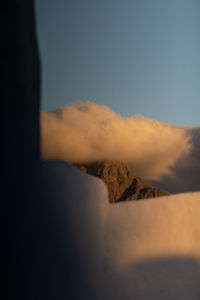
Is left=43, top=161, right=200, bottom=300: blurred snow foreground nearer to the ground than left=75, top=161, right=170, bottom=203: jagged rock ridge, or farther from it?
nearer to the ground

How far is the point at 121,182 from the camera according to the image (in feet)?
136

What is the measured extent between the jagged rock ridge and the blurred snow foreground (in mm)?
33157

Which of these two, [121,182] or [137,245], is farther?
[121,182]

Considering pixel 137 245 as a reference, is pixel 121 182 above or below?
above

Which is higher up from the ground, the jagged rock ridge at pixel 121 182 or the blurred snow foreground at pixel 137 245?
the jagged rock ridge at pixel 121 182

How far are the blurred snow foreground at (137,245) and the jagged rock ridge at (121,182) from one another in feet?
109

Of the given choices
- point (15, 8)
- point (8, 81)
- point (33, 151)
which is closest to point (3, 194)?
point (33, 151)

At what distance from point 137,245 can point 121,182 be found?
3834 centimetres

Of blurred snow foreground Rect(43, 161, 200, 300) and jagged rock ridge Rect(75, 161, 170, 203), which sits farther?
jagged rock ridge Rect(75, 161, 170, 203)

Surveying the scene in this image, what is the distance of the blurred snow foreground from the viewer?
2637 millimetres

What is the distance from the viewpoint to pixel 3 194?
45.4 inches

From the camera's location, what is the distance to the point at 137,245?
3203 mm

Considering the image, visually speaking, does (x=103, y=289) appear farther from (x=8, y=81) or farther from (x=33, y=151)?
(x=8, y=81)

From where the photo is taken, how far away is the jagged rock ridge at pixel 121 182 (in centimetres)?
3806
